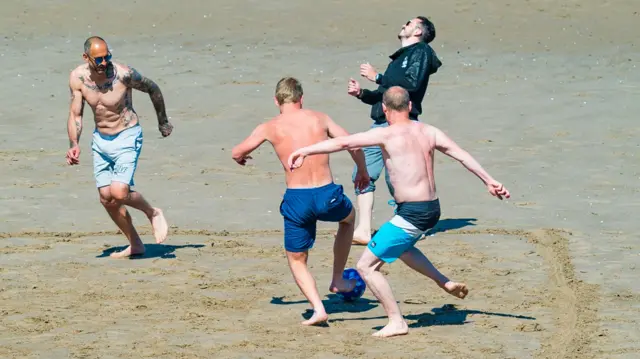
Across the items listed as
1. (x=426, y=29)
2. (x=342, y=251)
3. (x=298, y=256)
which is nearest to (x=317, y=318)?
(x=298, y=256)

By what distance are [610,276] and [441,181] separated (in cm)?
379

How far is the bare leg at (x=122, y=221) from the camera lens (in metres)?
11.5

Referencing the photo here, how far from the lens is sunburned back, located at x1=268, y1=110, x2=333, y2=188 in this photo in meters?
9.41

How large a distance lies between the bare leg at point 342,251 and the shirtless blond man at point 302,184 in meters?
0.14

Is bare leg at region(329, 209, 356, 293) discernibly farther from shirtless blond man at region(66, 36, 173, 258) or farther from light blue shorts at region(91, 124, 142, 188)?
light blue shorts at region(91, 124, 142, 188)

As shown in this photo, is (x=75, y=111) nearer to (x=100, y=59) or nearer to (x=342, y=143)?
(x=100, y=59)

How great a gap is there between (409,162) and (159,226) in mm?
3398

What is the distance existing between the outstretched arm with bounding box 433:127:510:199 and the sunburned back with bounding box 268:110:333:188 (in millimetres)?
882

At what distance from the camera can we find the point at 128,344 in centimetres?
895

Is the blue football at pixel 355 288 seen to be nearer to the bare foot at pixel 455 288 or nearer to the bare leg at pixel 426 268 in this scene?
the bare leg at pixel 426 268

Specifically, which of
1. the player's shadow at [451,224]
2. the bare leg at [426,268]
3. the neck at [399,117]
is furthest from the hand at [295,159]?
the player's shadow at [451,224]

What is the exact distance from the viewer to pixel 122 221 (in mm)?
11500

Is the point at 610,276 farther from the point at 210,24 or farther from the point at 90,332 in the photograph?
the point at 210,24

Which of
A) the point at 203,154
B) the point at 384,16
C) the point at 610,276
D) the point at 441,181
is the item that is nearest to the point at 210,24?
the point at 384,16
